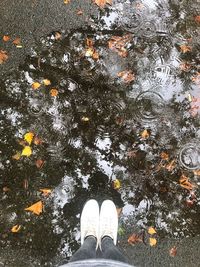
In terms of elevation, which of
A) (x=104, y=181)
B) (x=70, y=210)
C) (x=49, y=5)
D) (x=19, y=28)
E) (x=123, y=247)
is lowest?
(x=123, y=247)

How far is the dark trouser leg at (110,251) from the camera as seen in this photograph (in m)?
3.41

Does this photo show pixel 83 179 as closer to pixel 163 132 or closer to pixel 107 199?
pixel 107 199

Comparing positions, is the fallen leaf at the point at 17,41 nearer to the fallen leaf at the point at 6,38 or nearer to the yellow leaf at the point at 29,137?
the fallen leaf at the point at 6,38

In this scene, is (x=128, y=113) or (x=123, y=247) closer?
(x=123, y=247)

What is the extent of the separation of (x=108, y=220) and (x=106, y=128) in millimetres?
990

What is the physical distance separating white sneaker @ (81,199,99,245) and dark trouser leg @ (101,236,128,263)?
7.5 inches

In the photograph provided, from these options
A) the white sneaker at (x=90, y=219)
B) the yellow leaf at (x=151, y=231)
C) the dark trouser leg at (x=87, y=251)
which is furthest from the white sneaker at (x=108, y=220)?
the yellow leaf at (x=151, y=231)

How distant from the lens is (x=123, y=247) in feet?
13.4

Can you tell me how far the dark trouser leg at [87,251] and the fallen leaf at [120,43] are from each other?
2.08m

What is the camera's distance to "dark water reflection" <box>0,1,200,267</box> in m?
4.15

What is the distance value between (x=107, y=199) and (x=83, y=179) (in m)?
0.33

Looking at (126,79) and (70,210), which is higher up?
(126,79)

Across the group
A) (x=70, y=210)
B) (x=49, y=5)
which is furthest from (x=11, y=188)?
(x=49, y=5)

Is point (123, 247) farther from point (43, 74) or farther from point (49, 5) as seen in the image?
point (49, 5)
